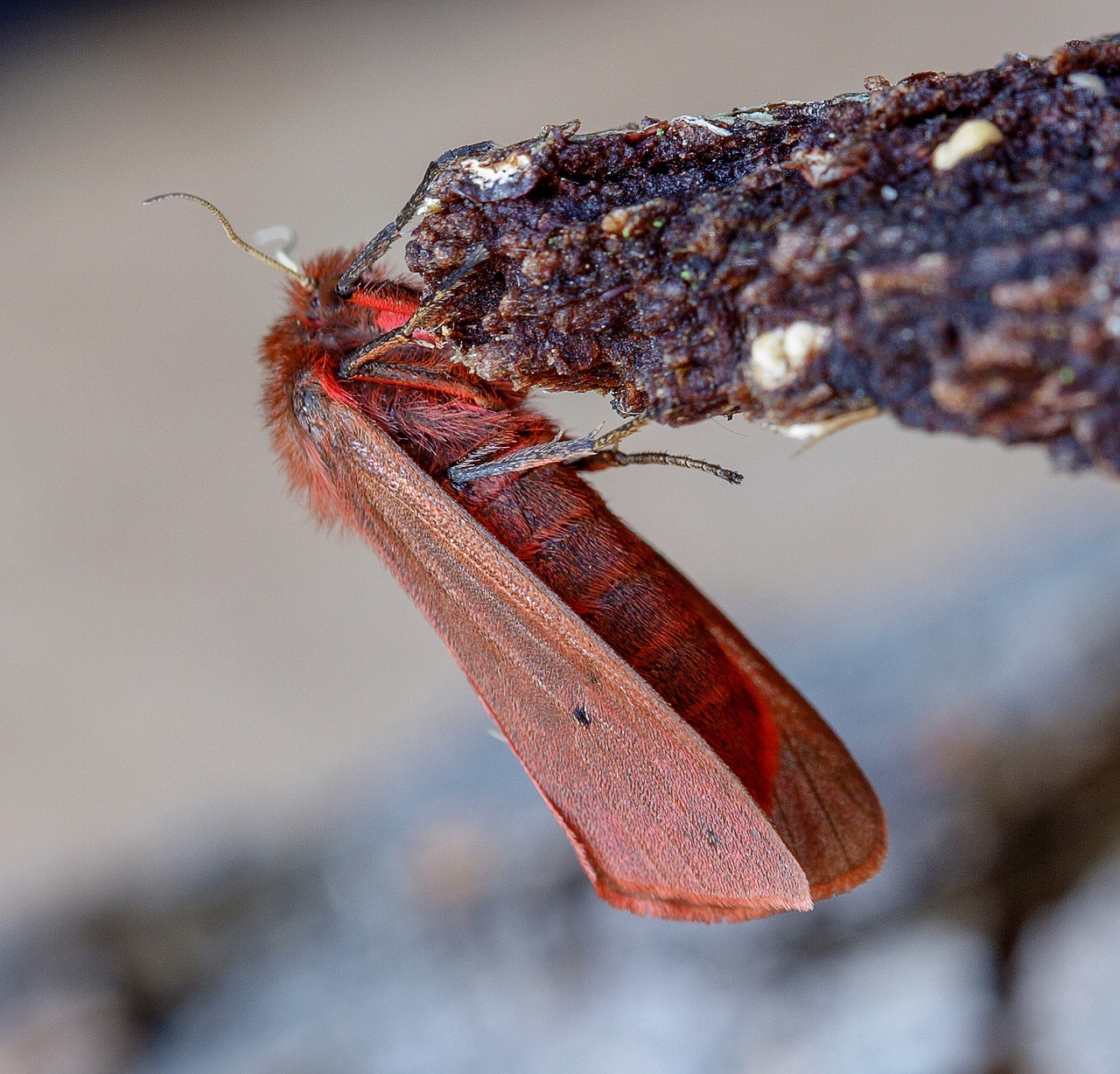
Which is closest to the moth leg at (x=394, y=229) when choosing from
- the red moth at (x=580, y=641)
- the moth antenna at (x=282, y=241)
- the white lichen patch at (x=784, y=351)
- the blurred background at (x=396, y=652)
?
the red moth at (x=580, y=641)

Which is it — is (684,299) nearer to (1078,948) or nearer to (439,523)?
(439,523)

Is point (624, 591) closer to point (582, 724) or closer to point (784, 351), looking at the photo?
point (582, 724)

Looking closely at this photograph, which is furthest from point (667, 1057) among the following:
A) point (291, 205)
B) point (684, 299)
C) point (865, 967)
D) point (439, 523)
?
point (291, 205)

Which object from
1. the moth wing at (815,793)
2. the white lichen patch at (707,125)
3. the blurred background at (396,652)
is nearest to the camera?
the white lichen patch at (707,125)

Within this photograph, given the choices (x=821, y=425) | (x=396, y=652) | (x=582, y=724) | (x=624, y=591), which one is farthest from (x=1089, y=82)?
(x=396, y=652)

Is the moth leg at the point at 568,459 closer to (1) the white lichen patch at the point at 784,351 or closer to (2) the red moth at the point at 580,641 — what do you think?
(2) the red moth at the point at 580,641

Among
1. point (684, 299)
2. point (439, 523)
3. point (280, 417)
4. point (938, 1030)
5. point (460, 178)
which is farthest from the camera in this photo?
point (938, 1030)

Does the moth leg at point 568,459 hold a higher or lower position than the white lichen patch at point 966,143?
lower

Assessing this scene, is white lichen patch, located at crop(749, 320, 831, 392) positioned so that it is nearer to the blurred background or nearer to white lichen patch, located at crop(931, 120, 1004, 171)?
white lichen patch, located at crop(931, 120, 1004, 171)
